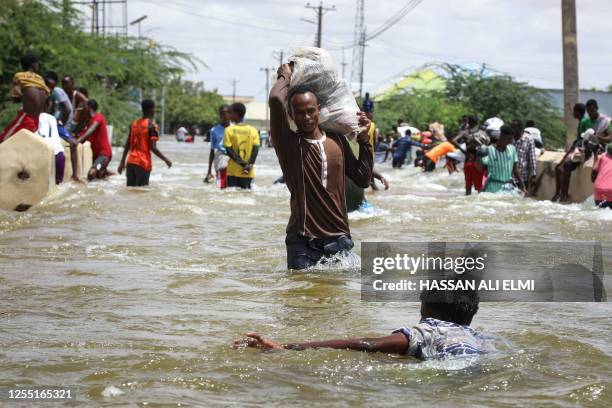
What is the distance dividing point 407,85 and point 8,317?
51.8 metres

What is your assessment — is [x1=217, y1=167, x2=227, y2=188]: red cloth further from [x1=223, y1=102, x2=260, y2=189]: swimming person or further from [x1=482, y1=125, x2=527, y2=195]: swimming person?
[x1=482, y1=125, x2=527, y2=195]: swimming person

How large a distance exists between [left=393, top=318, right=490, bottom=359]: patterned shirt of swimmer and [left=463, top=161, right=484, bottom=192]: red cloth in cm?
1263

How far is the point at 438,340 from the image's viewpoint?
5.14 meters

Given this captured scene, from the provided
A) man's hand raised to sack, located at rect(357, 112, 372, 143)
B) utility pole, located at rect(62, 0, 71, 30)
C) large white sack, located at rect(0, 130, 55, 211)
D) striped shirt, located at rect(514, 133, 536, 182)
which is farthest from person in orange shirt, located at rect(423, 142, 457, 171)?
man's hand raised to sack, located at rect(357, 112, 372, 143)

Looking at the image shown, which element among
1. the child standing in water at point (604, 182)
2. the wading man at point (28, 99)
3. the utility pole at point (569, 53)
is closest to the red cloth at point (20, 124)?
the wading man at point (28, 99)

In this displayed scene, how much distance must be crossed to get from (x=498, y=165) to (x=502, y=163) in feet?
0.22

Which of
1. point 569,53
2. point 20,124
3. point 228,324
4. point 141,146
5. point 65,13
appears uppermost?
point 65,13

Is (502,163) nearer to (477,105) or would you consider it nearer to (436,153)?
(436,153)

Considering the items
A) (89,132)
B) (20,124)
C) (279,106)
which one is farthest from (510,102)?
(279,106)

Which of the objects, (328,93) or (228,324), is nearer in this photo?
(228,324)

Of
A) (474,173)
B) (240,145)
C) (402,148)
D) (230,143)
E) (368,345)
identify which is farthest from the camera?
(402,148)

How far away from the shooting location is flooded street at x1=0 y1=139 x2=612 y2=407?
4793 millimetres

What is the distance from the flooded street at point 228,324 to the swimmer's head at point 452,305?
0.25 m

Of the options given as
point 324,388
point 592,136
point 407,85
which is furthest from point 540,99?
point 324,388
